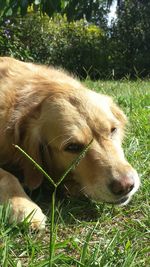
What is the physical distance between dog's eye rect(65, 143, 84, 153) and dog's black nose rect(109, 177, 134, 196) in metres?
0.34

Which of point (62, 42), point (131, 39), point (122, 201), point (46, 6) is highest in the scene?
point (46, 6)

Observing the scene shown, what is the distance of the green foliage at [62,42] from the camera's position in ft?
48.4

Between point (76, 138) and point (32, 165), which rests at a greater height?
point (76, 138)

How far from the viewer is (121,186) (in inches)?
105

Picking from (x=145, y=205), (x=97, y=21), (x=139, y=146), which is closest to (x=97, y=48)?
(x=97, y=21)

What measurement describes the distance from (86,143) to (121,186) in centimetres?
39

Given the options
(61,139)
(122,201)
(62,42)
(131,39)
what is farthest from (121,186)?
(131,39)

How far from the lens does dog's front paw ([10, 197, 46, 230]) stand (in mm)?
2404

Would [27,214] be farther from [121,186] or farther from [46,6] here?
[46,6]

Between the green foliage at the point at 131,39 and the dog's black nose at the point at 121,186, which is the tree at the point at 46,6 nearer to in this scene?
the dog's black nose at the point at 121,186

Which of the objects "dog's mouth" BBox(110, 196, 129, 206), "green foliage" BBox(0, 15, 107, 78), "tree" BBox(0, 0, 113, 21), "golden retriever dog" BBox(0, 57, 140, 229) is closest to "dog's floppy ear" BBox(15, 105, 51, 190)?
"golden retriever dog" BBox(0, 57, 140, 229)

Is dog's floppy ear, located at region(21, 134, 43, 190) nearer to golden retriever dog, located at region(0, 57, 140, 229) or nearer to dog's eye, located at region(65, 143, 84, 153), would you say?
golden retriever dog, located at region(0, 57, 140, 229)

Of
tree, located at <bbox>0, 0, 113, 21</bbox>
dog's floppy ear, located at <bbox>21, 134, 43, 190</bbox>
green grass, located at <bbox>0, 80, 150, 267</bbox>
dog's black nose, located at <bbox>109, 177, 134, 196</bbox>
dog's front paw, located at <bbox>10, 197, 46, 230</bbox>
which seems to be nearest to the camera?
green grass, located at <bbox>0, 80, 150, 267</bbox>

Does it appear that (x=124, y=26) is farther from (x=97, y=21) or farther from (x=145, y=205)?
(x=145, y=205)
